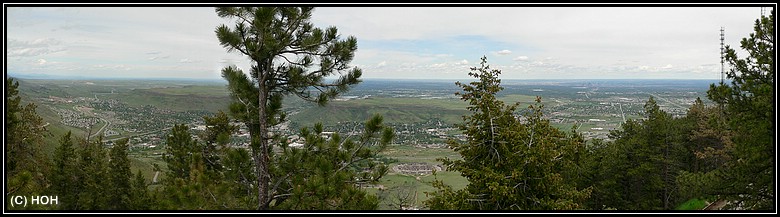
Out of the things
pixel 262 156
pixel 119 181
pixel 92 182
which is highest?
pixel 262 156

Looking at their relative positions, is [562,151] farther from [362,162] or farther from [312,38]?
[312,38]

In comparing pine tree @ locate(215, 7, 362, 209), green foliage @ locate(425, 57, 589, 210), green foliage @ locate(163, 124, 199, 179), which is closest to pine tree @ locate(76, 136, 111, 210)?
green foliage @ locate(163, 124, 199, 179)

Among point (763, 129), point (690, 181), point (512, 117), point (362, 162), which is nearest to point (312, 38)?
point (362, 162)

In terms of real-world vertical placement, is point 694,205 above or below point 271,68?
below

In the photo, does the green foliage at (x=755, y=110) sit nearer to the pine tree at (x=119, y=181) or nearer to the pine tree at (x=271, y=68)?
the pine tree at (x=271, y=68)

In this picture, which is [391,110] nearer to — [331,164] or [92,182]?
[92,182]

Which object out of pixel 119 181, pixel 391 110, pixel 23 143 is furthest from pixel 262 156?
pixel 391 110

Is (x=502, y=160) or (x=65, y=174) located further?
(x=65, y=174)
